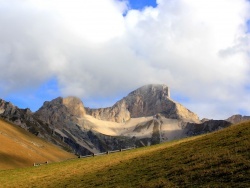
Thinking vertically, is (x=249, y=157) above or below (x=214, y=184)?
above

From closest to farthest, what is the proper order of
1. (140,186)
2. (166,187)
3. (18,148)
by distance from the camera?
1. (166,187)
2. (140,186)
3. (18,148)

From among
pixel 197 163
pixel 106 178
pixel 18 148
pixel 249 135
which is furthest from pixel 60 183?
pixel 18 148

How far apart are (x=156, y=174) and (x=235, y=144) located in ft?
25.2

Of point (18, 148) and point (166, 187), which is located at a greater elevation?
point (18, 148)

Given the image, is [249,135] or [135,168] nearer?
[249,135]

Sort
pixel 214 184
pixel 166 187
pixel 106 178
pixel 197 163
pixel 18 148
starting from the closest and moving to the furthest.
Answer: pixel 214 184 < pixel 166 187 < pixel 197 163 < pixel 106 178 < pixel 18 148

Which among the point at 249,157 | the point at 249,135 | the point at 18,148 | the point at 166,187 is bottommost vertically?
the point at 166,187

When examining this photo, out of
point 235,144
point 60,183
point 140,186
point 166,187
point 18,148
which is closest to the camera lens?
point 166,187

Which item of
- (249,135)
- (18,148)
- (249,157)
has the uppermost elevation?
(18,148)

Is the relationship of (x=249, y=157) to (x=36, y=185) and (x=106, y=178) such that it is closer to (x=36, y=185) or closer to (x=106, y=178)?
(x=106, y=178)

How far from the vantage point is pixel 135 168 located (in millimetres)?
37531

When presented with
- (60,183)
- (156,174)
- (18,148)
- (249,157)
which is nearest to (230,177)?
(249,157)

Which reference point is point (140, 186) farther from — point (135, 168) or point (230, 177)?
point (135, 168)

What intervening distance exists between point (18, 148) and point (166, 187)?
17494 centimetres
